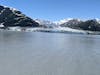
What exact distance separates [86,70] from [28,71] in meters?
2.59

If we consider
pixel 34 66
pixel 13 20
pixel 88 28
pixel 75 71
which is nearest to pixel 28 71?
pixel 34 66

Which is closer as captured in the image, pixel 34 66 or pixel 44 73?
pixel 44 73

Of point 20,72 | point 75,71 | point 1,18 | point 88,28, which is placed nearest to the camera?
point 20,72

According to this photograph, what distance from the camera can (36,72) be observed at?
9.70 metres

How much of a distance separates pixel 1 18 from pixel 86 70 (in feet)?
603

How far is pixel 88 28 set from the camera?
163 meters

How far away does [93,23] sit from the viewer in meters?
168

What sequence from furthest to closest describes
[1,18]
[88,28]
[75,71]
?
[1,18]
[88,28]
[75,71]

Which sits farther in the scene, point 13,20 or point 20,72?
point 13,20

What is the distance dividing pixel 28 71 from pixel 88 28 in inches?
6112

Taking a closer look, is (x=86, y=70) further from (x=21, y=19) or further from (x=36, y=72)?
(x=21, y=19)

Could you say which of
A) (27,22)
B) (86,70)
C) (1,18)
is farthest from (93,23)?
(86,70)

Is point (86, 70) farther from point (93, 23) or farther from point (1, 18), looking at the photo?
point (1, 18)

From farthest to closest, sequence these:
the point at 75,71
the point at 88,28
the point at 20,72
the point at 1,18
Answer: the point at 1,18, the point at 88,28, the point at 75,71, the point at 20,72
